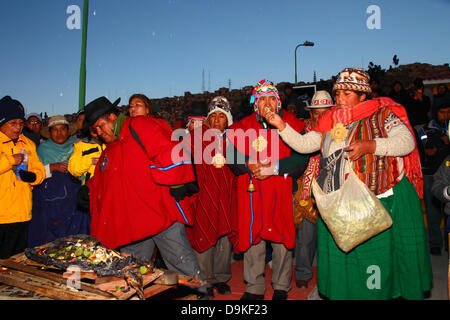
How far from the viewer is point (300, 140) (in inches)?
140

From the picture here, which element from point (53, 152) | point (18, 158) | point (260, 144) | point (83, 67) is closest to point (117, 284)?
point (260, 144)

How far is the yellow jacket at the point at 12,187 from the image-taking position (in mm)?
4836

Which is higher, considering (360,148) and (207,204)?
(360,148)

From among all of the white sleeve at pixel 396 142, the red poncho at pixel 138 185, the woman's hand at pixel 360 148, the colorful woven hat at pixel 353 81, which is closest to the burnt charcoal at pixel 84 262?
the red poncho at pixel 138 185

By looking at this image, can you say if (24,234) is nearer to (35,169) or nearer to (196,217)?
(35,169)

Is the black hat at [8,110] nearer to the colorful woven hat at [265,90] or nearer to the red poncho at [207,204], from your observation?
the red poncho at [207,204]

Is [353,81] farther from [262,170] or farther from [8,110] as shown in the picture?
[8,110]

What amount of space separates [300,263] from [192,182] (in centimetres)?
224

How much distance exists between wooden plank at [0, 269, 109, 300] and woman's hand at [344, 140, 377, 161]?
210cm

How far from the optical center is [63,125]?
573 centimetres

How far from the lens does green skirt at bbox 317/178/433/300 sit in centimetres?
332

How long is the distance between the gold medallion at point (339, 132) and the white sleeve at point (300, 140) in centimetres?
26

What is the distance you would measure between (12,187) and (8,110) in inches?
38.1

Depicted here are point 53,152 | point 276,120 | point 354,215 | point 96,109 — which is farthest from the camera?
point 53,152
